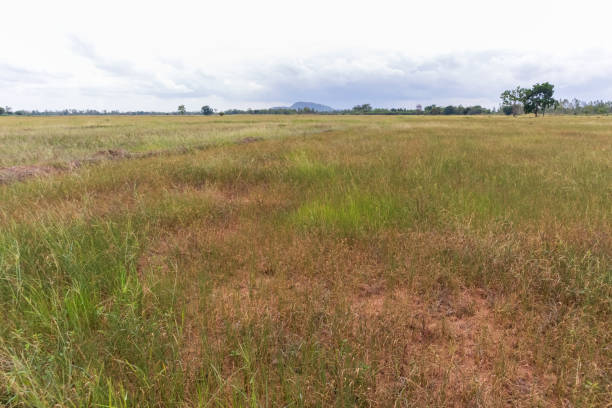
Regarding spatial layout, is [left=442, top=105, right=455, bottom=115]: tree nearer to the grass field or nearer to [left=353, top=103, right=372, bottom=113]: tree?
[left=353, top=103, right=372, bottom=113]: tree

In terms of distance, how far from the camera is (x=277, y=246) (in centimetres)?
305

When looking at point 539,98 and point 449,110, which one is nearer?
point 539,98

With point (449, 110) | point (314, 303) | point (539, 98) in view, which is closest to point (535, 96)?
point (539, 98)

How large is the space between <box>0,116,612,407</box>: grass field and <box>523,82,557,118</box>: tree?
88.7 metres

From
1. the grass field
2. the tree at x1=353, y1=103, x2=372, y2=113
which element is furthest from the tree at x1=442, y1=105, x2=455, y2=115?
the grass field

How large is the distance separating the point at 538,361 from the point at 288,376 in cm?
160

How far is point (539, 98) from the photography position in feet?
224

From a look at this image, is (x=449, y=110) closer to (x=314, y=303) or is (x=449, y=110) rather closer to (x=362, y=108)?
(x=362, y=108)

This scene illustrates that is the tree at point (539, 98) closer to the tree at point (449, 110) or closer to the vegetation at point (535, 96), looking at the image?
the vegetation at point (535, 96)

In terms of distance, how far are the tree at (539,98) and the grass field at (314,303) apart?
88.7m

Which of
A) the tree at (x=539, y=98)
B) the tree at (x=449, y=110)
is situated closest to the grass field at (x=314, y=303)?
the tree at (x=539, y=98)

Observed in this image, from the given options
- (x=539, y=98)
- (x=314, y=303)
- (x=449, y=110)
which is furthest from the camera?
(x=449, y=110)

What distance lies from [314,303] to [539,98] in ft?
311

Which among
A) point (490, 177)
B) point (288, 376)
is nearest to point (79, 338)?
point (288, 376)
